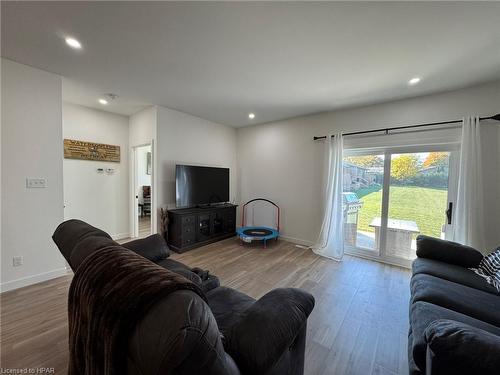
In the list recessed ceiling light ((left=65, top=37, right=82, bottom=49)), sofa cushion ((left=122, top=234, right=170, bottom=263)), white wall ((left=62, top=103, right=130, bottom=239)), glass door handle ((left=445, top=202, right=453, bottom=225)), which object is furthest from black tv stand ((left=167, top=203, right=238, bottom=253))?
glass door handle ((left=445, top=202, right=453, bottom=225))

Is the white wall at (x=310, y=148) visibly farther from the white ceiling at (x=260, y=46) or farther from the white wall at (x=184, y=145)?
the white wall at (x=184, y=145)

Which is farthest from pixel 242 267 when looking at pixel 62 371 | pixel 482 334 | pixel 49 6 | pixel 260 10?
pixel 49 6

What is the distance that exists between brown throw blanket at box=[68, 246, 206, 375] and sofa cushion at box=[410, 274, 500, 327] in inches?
68.3

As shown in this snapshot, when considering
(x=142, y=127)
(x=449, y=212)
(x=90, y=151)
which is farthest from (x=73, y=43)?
(x=449, y=212)

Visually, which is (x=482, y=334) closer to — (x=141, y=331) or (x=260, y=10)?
(x=141, y=331)

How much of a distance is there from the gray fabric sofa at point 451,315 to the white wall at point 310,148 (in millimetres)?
1171

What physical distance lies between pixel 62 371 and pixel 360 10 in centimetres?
336

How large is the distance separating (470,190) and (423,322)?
7.57ft

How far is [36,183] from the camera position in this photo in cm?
252

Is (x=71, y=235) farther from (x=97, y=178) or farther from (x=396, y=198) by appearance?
(x=396, y=198)

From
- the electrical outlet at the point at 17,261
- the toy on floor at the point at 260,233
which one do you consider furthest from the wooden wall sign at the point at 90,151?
the toy on floor at the point at 260,233

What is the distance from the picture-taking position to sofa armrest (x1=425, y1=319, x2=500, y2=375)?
0.75 meters

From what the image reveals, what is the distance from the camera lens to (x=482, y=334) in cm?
84

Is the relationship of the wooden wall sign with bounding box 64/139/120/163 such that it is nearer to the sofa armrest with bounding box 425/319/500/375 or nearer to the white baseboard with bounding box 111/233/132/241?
the white baseboard with bounding box 111/233/132/241
